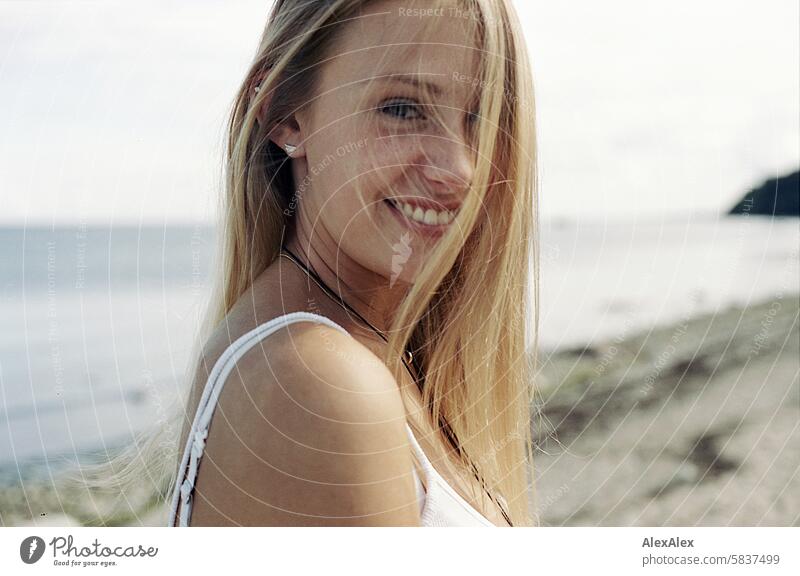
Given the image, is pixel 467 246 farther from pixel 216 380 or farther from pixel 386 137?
pixel 216 380

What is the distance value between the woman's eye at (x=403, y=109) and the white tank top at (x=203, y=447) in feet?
0.53

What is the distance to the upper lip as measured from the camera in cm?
60

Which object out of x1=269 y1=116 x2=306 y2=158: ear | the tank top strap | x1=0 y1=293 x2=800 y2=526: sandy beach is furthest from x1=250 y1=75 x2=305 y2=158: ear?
x1=0 y1=293 x2=800 y2=526: sandy beach

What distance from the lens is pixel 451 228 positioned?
646 millimetres

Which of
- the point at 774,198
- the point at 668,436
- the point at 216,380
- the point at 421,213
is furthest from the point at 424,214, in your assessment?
the point at 668,436

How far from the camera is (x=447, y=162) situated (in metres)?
0.60

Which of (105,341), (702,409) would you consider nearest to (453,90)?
(702,409)

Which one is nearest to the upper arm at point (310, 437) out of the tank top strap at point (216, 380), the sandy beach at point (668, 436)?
the tank top strap at point (216, 380)

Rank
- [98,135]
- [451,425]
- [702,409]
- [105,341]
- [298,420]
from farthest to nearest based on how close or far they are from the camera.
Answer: [105,341]
[702,409]
[98,135]
[451,425]
[298,420]

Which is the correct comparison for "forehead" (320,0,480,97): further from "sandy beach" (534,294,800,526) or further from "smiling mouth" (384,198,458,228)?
"sandy beach" (534,294,800,526)

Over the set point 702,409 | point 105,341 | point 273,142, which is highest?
point 273,142

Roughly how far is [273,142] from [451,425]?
0.31 meters

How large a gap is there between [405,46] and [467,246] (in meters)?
0.20

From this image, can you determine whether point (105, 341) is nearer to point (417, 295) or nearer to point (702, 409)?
point (702, 409)
